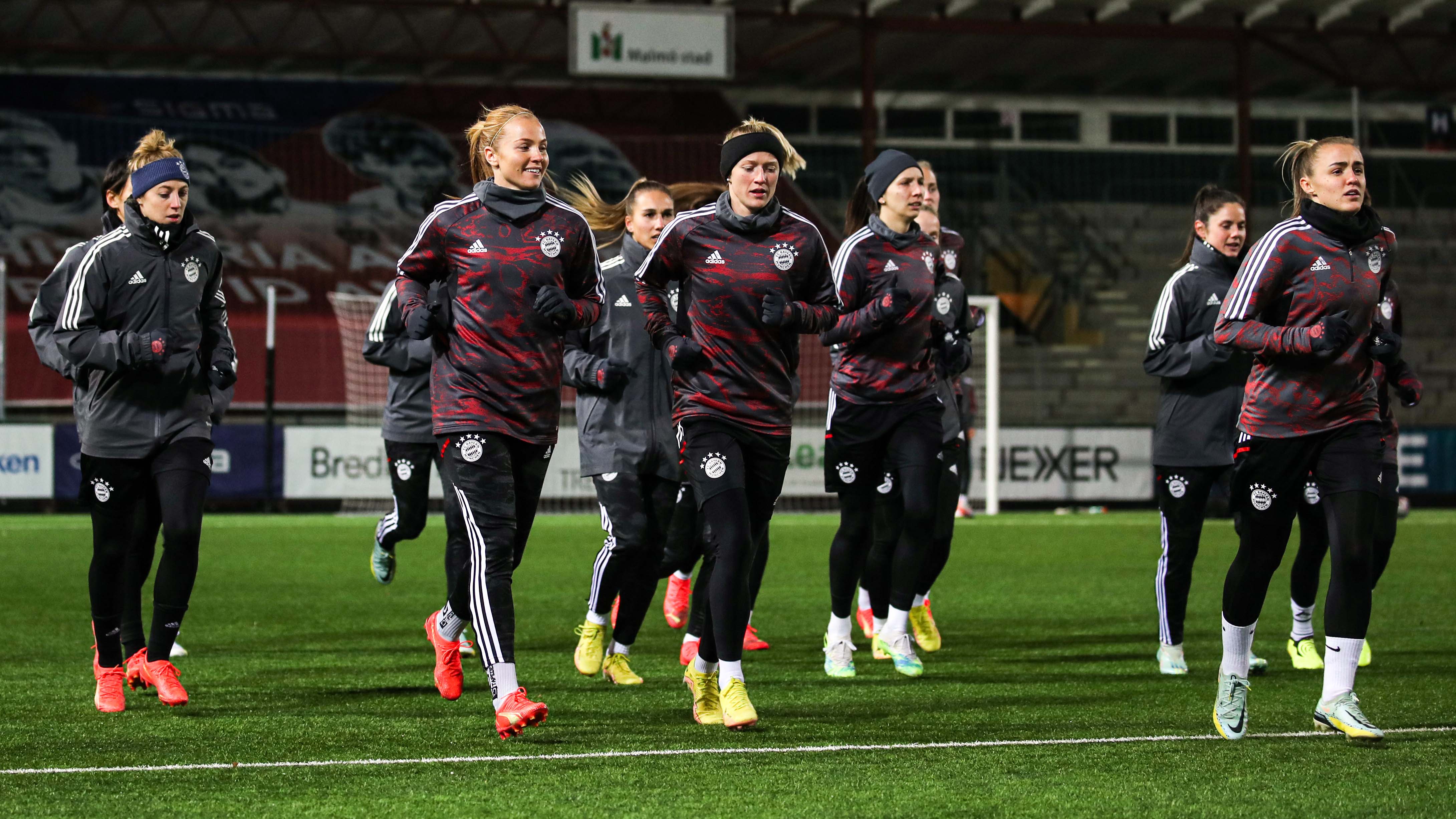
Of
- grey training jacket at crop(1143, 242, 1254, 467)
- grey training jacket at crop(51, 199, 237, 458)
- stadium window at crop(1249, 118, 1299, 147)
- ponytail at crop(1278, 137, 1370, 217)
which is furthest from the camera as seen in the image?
stadium window at crop(1249, 118, 1299, 147)

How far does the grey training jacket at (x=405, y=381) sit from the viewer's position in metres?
9.02

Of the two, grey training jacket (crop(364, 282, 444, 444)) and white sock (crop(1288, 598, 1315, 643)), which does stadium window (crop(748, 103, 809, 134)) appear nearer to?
grey training jacket (crop(364, 282, 444, 444))

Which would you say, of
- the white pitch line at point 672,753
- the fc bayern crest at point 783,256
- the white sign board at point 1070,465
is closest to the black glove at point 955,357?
the fc bayern crest at point 783,256

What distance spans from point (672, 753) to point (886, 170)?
9.67 feet

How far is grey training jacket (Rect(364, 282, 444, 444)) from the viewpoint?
29.6ft

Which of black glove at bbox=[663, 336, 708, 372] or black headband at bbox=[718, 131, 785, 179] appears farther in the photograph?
black headband at bbox=[718, 131, 785, 179]

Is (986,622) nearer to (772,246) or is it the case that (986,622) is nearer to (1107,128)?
(772,246)

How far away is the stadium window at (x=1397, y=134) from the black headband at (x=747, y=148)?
3021 cm

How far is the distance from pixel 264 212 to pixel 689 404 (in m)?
23.0

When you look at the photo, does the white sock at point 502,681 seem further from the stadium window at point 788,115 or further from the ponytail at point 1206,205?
the stadium window at point 788,115

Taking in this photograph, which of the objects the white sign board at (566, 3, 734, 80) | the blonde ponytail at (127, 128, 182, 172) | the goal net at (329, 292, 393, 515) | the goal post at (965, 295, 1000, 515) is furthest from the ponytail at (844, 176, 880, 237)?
the white sign board at (566, 3, 734, 80)

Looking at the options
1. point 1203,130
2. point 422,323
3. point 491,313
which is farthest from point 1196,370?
point 1203,130

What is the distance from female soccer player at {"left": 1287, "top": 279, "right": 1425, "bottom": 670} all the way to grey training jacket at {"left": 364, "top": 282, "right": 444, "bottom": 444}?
171 inches

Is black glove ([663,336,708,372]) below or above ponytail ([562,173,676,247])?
below
